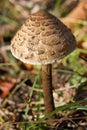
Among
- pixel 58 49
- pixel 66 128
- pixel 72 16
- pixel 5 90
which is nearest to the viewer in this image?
pixel 58 49

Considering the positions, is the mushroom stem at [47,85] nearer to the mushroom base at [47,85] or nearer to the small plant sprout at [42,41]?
the mushroom base at [47,85]

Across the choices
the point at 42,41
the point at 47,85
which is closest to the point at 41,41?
the point at 42,41

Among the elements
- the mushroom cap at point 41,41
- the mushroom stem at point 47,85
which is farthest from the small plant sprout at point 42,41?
the mushroom stem at point 47,85

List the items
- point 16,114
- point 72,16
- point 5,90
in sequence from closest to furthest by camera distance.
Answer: point 16,114, point 5,90, point 72,16

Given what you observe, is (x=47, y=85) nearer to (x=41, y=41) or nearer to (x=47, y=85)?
(x=47, y=85)

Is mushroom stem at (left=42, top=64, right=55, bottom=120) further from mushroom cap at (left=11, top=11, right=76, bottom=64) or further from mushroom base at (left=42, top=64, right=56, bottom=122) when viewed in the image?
mushroom cap at (left=11, top=11, right=76, bottom=64)

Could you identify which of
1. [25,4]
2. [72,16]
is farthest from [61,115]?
[25,4]

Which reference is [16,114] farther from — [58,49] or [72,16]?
[72,16]

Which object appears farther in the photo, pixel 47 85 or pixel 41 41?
pixel 47 85
